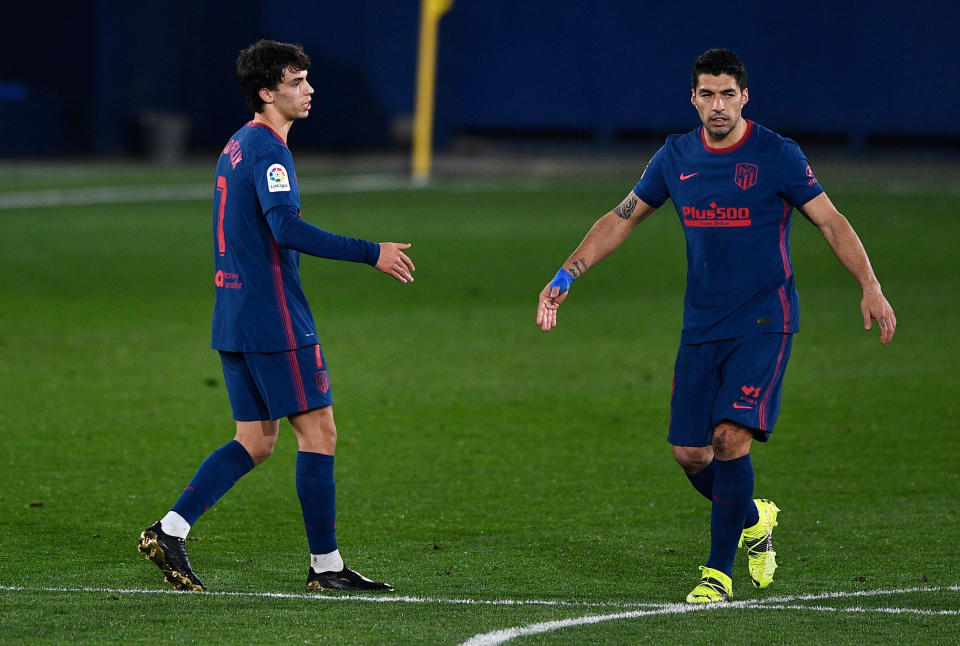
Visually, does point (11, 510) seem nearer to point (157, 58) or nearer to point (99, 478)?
point (99, 478)

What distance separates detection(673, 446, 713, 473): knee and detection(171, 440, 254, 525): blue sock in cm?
170

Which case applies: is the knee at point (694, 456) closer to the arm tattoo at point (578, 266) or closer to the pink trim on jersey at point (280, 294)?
the arm tattoo at point (578, 266)

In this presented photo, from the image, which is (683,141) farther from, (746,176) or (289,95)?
(289,95)

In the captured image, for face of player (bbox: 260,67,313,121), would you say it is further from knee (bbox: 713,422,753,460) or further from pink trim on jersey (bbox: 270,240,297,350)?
knee (bbox: 713,422,753,460)

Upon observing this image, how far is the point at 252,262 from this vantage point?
5527 mm

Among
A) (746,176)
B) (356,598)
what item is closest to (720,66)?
(746,176)

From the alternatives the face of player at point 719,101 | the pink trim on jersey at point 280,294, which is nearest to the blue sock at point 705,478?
the face of player at point 719,101

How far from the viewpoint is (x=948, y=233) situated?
65.0ft

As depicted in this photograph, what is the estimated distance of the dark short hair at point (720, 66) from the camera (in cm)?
562

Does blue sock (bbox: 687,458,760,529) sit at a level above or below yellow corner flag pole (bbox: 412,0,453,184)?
below

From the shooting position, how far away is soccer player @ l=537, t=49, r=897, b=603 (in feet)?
18.4

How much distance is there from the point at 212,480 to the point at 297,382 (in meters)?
0.54

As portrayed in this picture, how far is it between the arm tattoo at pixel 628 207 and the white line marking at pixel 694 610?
1610 millimetres

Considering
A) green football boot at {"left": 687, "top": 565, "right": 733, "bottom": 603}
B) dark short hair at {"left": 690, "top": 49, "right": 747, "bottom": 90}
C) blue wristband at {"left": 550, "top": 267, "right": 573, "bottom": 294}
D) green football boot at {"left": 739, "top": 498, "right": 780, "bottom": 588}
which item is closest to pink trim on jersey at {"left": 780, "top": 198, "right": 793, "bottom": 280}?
dark short hair at {"left": 690, "top": 49, "right": 747, "bottom": 90}
